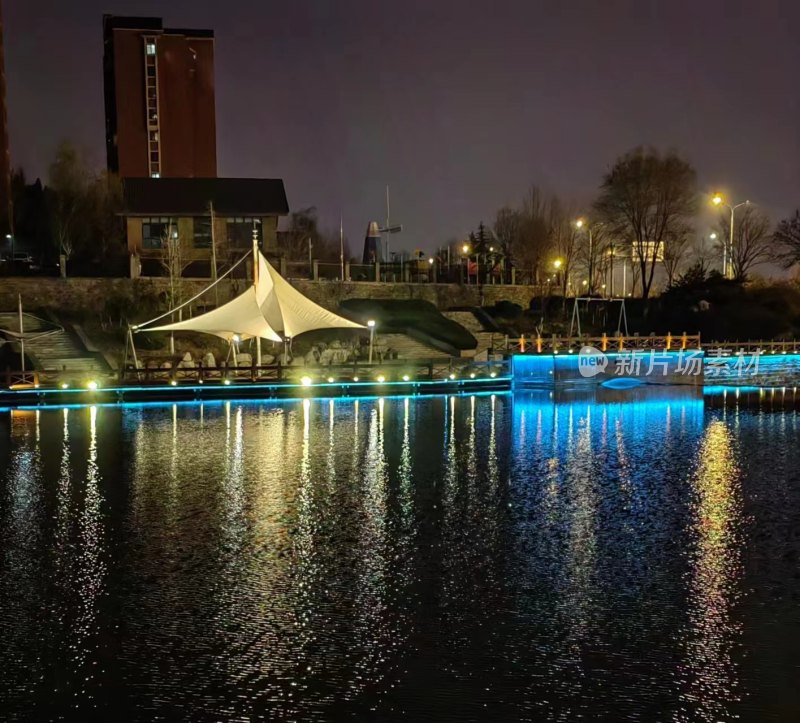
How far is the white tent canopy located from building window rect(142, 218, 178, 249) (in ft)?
66.7

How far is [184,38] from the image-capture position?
74.3 metres

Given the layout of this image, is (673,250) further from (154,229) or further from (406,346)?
(154,229)

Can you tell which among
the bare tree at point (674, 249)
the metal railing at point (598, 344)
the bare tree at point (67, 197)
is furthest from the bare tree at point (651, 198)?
the bare tree at point (67, 197)

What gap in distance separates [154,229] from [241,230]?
15.8ft

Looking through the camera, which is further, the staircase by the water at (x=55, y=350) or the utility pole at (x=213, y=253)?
the utility pole at (x=213, y=253)

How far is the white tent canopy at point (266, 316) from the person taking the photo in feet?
102

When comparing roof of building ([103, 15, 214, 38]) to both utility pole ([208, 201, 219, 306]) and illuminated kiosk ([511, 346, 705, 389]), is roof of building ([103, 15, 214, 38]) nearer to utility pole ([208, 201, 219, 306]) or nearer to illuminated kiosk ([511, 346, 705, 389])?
utility pole ([208, 201, 219, 306])

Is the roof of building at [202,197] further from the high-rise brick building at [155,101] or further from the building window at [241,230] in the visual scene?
the high-rise brick building at [155,101]

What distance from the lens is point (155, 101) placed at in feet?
240

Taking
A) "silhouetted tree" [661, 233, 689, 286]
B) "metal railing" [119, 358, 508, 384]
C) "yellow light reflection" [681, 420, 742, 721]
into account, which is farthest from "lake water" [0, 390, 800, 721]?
"silhouetted tree" [661, 233, 689, 286]

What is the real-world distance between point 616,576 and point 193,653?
4.59 m

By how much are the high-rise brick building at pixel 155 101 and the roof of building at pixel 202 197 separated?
67.3 feet

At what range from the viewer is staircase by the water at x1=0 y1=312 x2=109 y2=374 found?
107ft

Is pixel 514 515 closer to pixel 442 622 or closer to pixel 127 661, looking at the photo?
pixel 442 622
